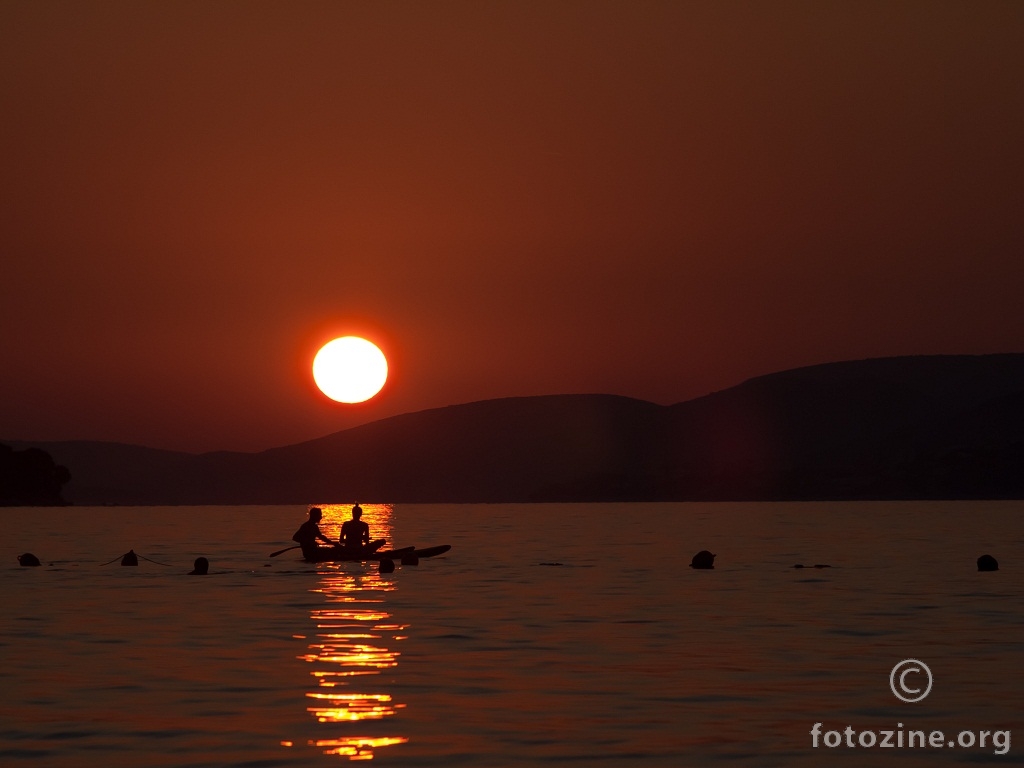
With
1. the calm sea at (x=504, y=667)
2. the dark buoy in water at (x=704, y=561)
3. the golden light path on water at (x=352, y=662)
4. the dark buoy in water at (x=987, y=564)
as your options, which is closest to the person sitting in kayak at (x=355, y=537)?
the calm sea at (x=504, y=667)


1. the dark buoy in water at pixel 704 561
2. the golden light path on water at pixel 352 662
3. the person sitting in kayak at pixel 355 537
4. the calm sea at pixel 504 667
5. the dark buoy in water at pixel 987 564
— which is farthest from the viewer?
the dark buoy in water at pixel 704 561

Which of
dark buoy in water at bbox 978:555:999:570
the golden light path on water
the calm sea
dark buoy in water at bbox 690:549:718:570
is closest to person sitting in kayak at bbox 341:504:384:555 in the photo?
the calm sea

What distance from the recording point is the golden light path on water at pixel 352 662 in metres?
23.5

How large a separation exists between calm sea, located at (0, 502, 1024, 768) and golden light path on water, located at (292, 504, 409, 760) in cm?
9

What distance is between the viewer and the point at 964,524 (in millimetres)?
142000

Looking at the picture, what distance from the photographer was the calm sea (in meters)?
23.1

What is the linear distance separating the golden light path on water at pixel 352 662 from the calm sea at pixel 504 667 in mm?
89

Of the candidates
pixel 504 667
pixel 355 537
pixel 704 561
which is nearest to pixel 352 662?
pixel 504 667

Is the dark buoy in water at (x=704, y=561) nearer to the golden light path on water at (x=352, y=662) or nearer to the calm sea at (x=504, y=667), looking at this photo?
the calm sea at (x=504, y=667)

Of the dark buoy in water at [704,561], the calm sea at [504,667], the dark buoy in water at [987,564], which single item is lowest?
the calm sea at [504,667]

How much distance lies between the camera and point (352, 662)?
109ft

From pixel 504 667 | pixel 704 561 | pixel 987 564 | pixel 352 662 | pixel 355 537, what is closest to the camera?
pixel 504 667

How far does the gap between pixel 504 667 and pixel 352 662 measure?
334 centimetres

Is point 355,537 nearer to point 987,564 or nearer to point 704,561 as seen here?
point 704,561
